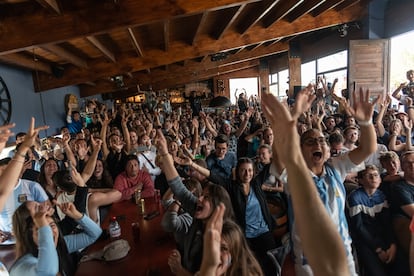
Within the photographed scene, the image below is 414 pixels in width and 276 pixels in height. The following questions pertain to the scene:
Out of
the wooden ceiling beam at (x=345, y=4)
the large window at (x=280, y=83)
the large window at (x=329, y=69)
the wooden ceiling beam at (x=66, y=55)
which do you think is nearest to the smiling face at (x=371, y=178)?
the wooden ceiling beam at (x=66, y=55)

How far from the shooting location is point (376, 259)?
6.77 ft

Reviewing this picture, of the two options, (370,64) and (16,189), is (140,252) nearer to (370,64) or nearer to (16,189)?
(16,189)

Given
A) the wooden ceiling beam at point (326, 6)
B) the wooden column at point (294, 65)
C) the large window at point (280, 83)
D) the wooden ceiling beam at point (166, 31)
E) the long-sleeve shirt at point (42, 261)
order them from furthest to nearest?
the large window at point (280, 83)
the wooden column at point (294, 65)
the wooden ceiling beam at point (326, 6)
the wooden ceiling beam at point (166, 31)
the long-sleeve shirt at point (42, 261)

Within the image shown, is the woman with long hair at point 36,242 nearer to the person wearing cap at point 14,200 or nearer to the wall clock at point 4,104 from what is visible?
the person wearing cap at point 14,200

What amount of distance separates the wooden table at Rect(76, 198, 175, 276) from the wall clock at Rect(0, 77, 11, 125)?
2870 millimetres

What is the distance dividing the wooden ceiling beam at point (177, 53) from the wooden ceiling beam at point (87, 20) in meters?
2.85

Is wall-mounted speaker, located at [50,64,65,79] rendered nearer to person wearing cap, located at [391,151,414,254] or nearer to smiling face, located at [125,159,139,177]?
smiling face, located at [125,159,139,177]

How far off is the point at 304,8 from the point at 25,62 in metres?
5.05

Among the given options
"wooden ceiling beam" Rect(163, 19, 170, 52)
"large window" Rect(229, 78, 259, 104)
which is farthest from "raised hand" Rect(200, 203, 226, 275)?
"large window" Rect(229, 78, 259, 104)

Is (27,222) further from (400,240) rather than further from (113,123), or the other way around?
(113,123)

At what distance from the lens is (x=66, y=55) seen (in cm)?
442

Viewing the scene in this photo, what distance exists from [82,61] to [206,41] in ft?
8.19

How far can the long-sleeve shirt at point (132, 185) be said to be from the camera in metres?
3.04

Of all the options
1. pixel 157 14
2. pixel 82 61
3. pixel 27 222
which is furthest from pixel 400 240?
pixel 82 61
